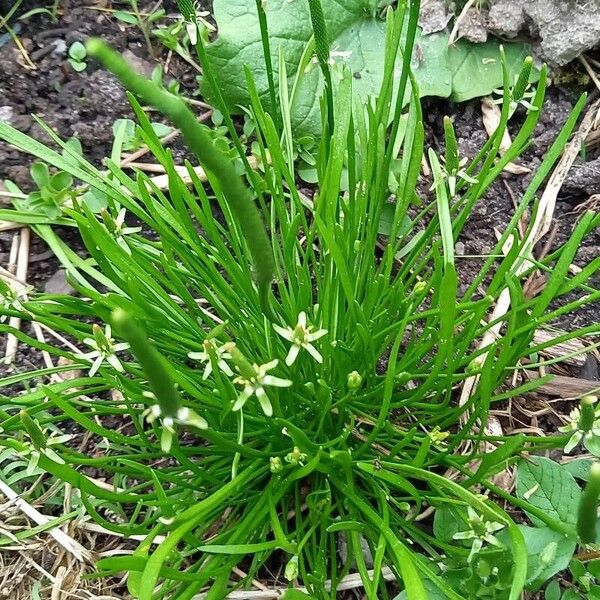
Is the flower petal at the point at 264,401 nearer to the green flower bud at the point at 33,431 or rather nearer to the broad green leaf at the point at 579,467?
the green flower bud at the point at 33,431

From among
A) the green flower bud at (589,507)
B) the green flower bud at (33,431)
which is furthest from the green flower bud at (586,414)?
the green flower bud at (33,431)

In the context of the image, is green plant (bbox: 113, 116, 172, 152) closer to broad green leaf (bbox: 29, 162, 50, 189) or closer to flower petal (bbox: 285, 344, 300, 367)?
broad green leaf (bbox: 29, 162, 50, 189)

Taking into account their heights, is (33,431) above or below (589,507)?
above

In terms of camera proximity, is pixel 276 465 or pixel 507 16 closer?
pixel 276 465

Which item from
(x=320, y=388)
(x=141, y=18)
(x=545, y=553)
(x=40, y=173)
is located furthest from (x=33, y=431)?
(x=141, y=18)

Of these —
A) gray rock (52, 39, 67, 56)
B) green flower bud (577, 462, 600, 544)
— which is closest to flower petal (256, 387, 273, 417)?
green flower bud (577, 462, 600, 544)

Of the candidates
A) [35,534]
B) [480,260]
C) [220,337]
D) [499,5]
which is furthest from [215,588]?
[499,5]

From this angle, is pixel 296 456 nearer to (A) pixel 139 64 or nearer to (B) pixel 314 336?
(B) pixel 314 336
